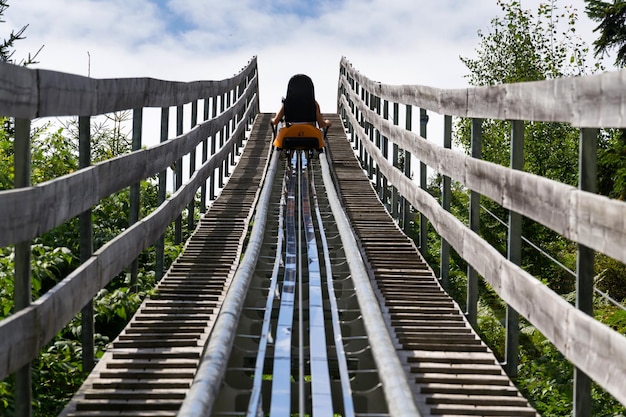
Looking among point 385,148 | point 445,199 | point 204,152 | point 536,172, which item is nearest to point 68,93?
point 445,199

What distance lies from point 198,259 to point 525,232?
20.5 feet

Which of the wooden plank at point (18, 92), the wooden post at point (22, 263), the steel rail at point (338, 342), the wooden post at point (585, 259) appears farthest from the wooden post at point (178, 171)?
the wooden post at point (585, 259)

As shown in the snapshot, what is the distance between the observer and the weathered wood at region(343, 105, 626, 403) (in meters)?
4.62

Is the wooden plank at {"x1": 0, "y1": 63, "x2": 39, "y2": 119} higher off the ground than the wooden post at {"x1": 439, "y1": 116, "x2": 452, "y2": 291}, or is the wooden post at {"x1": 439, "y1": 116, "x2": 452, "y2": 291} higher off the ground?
the wooden plank at {"x1": 0, "y1": 63, "x2": 39, "y2": 119}

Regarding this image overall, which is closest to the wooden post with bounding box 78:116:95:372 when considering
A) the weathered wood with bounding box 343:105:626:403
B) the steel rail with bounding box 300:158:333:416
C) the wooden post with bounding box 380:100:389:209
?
the steel rail with bounding box 300:158:333:416

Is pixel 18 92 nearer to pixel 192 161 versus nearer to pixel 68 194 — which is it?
pixel 68 194

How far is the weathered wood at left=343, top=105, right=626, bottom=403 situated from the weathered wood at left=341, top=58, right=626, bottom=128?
0.49 meters

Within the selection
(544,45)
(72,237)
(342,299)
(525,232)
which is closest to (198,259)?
(72,237)

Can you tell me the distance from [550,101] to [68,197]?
2.84 m

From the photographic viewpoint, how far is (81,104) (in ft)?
20.7

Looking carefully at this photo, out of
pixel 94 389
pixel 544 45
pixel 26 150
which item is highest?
pixel 544 45

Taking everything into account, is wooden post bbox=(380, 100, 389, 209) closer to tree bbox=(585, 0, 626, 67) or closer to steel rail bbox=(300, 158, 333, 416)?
steel rail bbox=(300, 158, 333, 416)

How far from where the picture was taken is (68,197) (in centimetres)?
589

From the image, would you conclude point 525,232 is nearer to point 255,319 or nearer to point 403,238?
point 403,238
